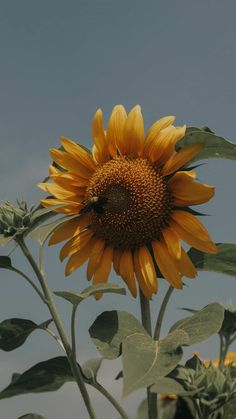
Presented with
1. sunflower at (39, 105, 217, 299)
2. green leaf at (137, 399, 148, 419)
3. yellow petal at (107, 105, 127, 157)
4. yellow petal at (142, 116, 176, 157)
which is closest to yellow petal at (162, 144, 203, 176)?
sunflower at (39, 105, 217, 299)

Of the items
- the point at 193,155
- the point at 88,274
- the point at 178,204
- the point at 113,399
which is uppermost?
the point at 193,155

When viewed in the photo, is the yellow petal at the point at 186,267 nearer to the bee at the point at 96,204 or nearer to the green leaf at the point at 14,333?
the bee at the point at 96,204

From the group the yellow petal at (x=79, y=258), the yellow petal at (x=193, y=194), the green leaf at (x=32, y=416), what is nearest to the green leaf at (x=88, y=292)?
the yellow petal at (x=79, y=258)

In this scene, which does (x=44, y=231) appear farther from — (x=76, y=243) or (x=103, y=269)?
(x=103, y=269)

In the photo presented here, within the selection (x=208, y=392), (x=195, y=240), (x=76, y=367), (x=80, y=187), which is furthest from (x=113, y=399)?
(x=80, y=187)

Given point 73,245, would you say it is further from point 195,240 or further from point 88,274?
point 195,240

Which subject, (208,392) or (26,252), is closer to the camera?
(208,392)
